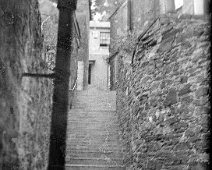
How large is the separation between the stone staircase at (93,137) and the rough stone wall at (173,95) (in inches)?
68.2

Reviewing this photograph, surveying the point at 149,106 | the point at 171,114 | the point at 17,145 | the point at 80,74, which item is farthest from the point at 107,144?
the point at 80,74

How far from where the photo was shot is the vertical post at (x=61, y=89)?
291 cm

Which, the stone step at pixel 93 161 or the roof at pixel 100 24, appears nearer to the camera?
the stone step at pixel 93 161

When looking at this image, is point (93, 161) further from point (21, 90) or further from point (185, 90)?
point (21, 90)

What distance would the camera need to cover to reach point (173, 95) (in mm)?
5363

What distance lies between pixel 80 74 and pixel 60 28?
1407cm

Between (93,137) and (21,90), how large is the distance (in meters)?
5.74

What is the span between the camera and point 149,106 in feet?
19.9

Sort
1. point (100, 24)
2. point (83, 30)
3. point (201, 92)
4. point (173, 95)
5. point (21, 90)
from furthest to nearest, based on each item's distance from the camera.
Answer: point (100, 24) < point (83, 30) < point (173, 95) < point (201, 92) < point (21, 90)

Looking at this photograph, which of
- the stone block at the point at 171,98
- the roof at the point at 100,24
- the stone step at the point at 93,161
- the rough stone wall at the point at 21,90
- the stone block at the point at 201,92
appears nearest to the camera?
the rough stone wall at the point at 21,90

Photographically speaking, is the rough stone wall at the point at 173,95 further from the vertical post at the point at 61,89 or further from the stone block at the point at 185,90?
the vertical post at the point at 61,89

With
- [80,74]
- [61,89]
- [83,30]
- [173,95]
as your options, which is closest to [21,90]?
[61,89]

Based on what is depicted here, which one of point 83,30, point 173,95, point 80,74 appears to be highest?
point 83,30

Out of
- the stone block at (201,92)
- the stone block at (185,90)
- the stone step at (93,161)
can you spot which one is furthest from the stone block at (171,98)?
the stone step at (93,161)
